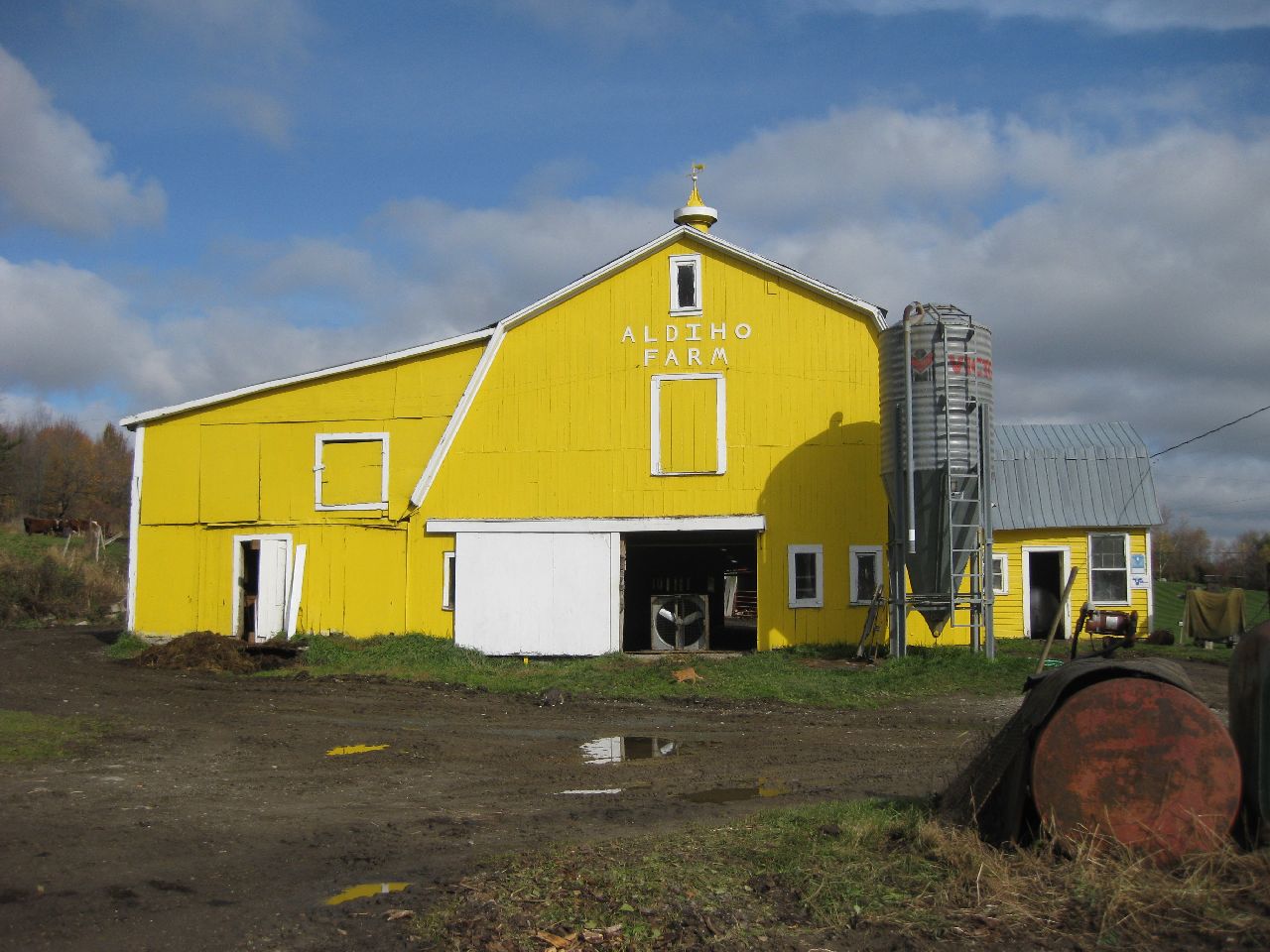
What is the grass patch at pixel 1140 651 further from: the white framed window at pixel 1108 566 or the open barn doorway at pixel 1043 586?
the white framed window at pixel 1108 566

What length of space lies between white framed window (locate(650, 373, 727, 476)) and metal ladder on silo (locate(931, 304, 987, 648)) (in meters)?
4.11

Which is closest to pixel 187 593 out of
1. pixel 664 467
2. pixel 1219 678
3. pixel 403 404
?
pixel 403 404

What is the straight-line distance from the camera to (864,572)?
19688 millimetres

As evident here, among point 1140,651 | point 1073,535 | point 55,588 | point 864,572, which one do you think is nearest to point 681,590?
point 864,572

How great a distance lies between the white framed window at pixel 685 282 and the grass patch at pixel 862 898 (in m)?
14.7

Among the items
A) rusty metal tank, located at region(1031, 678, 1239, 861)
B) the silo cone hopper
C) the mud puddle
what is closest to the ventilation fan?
the silo cone hopper

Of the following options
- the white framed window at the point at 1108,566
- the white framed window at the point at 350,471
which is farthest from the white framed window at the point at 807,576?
the white framed window at the point at 1108,566

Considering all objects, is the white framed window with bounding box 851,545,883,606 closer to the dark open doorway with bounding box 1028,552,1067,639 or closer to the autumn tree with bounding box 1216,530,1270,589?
the dark open doorway with bounding box 1028,552,1067,639

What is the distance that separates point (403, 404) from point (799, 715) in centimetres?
1077

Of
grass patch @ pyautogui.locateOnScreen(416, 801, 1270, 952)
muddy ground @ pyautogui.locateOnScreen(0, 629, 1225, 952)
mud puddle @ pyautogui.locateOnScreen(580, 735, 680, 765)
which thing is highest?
grass patch @ pyautogui.locateOnScreen(416, 801, 1270, 952)

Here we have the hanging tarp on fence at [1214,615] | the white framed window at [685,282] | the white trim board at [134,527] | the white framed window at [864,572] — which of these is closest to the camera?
the white framed window at [864,572]

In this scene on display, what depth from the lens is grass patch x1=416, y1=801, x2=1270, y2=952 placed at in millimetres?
5262

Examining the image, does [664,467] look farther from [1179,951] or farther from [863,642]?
[1179,951]

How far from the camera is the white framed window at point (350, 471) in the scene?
69.3ft
